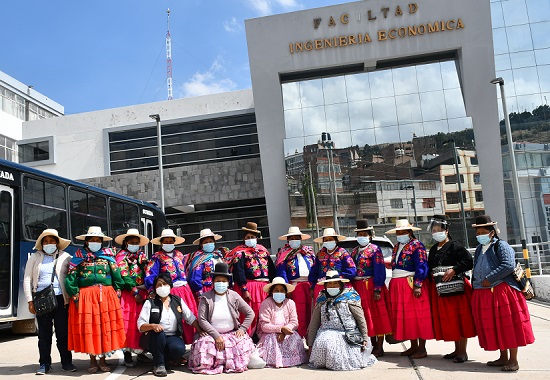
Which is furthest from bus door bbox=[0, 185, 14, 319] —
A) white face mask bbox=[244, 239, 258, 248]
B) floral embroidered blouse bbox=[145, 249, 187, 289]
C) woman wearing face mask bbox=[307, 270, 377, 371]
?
woman wearing face mask bbox=[307, 270, 377, 371]

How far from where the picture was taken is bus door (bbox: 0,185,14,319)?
30.4ft

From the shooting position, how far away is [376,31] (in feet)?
89.9

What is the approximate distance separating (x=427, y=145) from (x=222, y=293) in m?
21.7

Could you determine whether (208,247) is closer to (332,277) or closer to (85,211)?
(332,277)

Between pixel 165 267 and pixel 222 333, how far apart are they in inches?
46.9

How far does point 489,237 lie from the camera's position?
6461mm

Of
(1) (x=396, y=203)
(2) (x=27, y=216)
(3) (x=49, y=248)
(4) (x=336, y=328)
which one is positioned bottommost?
(4) (x=336, y=328)

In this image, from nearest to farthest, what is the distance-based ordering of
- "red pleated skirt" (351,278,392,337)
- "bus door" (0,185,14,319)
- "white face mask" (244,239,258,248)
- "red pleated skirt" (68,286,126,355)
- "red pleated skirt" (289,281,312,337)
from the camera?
"red pleated skirt" (68,286,126,355), "red pleated skirt" (351,278,392,337), "red pleated skirt" (289,281,312,337), "white face mask" (244,239,258,248), "bus door" (0,185,14,319)

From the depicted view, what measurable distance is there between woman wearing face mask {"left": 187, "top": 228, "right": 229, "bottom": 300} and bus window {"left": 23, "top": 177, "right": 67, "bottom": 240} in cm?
377

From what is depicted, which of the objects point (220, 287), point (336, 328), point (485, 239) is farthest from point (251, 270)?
point (485, 239)

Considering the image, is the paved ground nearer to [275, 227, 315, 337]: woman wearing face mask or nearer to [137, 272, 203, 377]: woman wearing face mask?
[137, 272, 203, 377]: woman wearing face mask

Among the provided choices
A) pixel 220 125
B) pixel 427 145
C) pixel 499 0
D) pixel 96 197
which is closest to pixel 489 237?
pixel 96 197

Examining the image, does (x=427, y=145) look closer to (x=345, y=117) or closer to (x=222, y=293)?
(x=345, y=117)

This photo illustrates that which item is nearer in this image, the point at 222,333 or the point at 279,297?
the point at 222,333
